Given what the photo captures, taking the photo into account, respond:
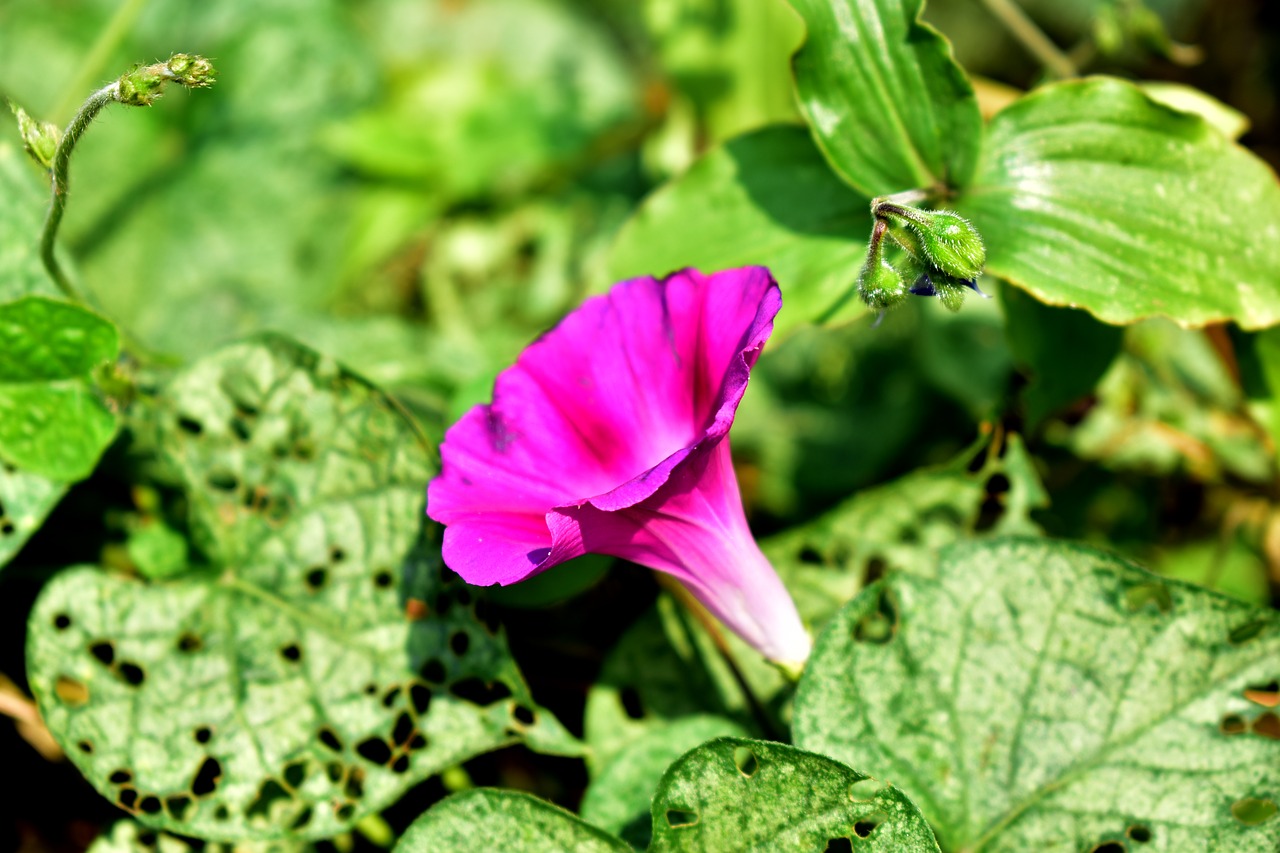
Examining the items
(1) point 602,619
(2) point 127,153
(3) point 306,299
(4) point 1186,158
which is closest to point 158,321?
(3) point 306,299

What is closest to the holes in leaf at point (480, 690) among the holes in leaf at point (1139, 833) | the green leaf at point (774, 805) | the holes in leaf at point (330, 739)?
the holes in leaf at point (330, 739)

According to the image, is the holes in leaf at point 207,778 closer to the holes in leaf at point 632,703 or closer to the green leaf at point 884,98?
the holes in leaf at point 632,703

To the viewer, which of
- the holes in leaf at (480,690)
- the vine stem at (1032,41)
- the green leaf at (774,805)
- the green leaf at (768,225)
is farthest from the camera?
the vine stem at (1032,41)

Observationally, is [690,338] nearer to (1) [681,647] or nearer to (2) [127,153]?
(1) [681,647]

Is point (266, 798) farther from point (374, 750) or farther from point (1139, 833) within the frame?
point (1139, 833)

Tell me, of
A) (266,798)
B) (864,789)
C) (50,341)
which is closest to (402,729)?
(266,798)

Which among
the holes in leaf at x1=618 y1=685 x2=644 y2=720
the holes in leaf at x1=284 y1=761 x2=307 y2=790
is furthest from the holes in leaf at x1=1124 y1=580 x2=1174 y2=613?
the holes in leaf at x1=284 y1=761 x2=307 y2=790
